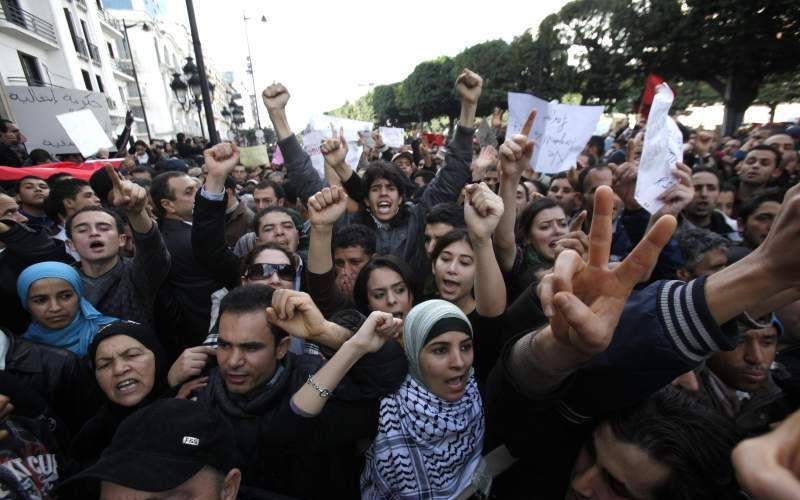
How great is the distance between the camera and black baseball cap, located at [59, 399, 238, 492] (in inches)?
43.3

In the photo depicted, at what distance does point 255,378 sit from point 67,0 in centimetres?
3405

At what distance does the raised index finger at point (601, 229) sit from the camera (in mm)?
1058

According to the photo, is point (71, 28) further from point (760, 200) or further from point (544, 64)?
point (760, 200)

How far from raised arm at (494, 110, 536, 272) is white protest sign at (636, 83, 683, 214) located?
684mm

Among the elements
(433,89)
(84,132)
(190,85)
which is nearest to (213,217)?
(84,132)

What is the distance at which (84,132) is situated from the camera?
5.06 m

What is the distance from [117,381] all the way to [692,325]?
212 centimetres

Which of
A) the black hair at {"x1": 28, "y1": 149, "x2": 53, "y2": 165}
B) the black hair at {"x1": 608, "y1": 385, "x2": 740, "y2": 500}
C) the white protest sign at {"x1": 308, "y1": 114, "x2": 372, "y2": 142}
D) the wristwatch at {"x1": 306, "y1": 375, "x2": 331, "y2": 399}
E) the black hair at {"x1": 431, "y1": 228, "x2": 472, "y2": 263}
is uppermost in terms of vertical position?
the white protest sign at {"x1": 308, "y1": 114, "x2": 372, "y2": 142}

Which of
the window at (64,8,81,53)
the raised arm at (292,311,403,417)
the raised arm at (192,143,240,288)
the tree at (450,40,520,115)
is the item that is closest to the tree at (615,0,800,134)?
the tree at (450,40,520,115)

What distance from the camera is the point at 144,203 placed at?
8.28 ft

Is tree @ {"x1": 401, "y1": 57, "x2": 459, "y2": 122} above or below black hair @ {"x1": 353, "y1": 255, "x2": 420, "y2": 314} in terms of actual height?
above

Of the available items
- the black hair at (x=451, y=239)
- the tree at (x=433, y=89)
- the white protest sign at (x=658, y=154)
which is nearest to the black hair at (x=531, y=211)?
the white protest sign at (x=658, y=154)

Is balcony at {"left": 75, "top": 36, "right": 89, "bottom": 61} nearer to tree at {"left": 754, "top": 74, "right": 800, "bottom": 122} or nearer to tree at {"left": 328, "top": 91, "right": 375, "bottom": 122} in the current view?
tree at {"left": 328, "top": 91, "right": 375, "bottom": 122}

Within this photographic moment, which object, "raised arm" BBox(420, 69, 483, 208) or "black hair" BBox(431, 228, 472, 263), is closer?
"black hair" BBox(431, 228, 472, 263)
